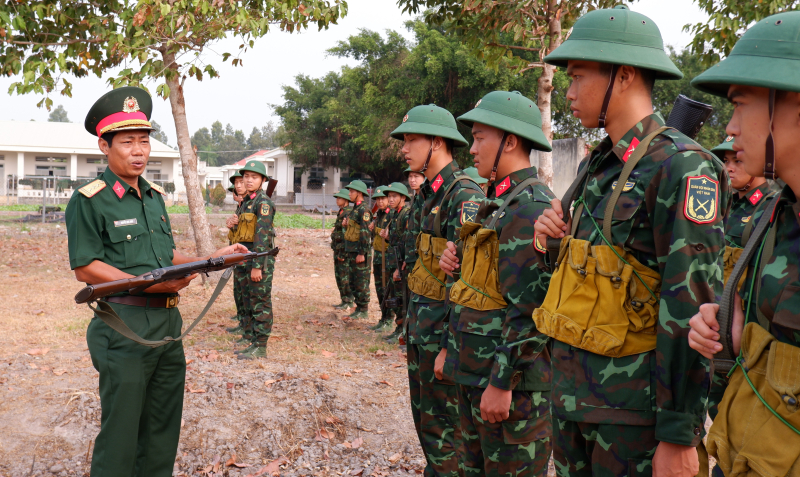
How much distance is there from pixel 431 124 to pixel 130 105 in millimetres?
1886

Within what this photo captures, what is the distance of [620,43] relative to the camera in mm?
2086

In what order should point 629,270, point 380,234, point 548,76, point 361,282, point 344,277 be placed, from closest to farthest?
point 629,270 → point 548,76 → point 380,234 → point 361,282 → point 344,277

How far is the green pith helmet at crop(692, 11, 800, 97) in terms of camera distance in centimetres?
141

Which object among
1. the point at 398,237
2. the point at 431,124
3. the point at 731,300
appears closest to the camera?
the point at 731,300

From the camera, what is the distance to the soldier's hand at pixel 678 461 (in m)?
1.74

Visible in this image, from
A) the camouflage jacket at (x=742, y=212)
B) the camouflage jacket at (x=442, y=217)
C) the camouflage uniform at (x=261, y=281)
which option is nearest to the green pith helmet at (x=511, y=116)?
the camouflage jacket at (x=442, y=217)

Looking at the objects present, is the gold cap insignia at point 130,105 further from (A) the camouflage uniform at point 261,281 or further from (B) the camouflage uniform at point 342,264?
(B) the camouflage uniform at point 342,264

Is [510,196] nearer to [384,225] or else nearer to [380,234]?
[380,234]

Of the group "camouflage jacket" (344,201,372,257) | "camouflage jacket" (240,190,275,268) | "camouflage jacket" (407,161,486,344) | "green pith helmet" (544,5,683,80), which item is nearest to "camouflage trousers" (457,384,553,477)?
"camouflage jacket" (407,161,486,344)

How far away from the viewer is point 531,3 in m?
7.08

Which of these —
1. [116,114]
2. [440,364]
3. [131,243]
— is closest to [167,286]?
[131,243]

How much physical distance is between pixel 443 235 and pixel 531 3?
14.9 ft

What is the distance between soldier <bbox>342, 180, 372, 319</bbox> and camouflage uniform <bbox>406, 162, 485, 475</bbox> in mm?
6438

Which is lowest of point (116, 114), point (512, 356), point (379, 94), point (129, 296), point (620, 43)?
point (512, 356)
